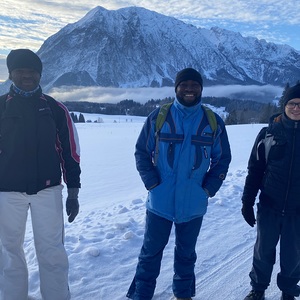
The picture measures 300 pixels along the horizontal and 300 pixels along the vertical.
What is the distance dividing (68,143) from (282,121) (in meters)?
1.89

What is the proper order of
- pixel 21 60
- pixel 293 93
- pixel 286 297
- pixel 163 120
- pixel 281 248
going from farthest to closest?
pixel 286 297 → pixel 281 248 → pixel 163 120 → pixel 293 93 → pixel 21 60

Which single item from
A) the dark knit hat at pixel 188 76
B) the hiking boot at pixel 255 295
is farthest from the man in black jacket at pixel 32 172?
the hiking boot at pixel 255 295

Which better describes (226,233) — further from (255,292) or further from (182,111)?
(182,111)

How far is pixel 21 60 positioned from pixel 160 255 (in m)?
2.06

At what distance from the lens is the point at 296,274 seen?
3.00 m

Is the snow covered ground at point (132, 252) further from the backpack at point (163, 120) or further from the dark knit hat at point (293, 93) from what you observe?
the dark knit hat at point (293, 93)

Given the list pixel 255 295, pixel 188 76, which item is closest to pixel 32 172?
pixel 188 76

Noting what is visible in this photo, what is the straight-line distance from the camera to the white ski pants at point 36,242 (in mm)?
2639

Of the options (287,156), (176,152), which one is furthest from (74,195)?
(287,156)

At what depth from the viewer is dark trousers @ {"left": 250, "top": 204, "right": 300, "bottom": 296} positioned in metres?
2.88

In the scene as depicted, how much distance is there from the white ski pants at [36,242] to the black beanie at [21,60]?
101 centimetres

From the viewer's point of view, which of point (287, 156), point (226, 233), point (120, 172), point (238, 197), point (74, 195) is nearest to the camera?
point (287, 156)

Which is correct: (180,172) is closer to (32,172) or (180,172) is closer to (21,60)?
(32,172)

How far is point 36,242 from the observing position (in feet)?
8.98
